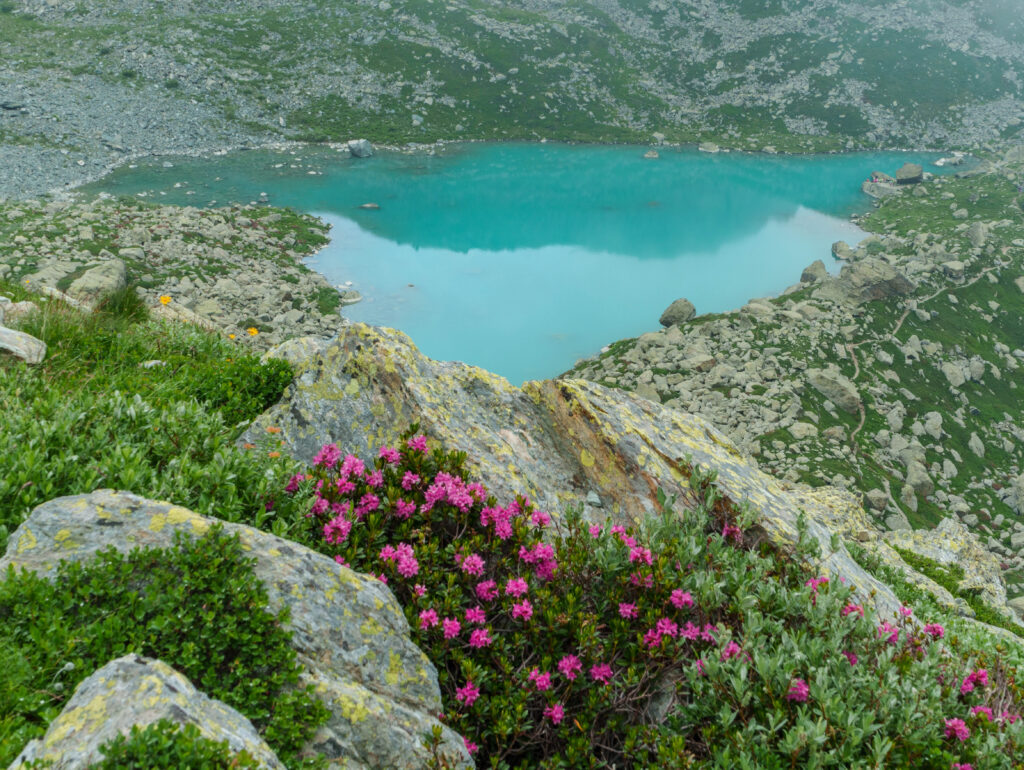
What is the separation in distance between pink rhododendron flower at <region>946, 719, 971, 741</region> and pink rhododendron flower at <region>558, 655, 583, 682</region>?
2.72 meters

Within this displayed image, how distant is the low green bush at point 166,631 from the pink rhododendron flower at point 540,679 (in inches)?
63.0

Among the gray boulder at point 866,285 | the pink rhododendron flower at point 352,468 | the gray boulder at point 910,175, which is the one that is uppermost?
the pink rhododendron flower at point 352,468

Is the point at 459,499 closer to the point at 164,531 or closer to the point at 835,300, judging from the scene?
the point at 164,531

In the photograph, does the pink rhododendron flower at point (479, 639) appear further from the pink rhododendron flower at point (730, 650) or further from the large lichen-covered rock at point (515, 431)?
the large lichen-covered rock at point (515, 431)

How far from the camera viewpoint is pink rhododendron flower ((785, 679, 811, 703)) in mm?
4434

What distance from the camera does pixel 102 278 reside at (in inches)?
1220

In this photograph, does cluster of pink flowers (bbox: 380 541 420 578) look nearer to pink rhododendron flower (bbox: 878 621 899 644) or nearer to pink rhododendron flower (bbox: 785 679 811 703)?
pink rhododendron flower (bbox: 785 679 811 703)

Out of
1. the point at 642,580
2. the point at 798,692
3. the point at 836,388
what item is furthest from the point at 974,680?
the point at 836,388

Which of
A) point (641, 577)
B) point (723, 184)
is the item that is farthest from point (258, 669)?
point (723, 184)

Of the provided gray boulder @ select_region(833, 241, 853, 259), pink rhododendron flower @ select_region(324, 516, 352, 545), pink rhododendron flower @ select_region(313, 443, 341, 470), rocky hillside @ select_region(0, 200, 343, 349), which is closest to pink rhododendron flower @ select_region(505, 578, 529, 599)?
pink rhododendron flower @ select_region(324, 516, 352, 545)

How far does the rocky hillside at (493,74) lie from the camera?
8369 centimetres

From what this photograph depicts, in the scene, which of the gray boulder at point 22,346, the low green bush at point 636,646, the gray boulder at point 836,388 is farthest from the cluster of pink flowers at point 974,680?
the gray boulder at point 836,388

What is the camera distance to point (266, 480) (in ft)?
18.6

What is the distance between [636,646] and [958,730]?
2.34 meters
